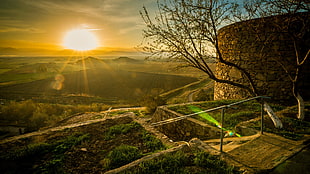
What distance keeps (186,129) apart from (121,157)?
11.9 feet

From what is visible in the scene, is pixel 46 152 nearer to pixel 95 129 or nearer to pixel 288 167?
pixel 95 129

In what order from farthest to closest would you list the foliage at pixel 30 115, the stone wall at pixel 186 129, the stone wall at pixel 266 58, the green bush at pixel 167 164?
the foliage at pixel 30 115
the stone wall at pixel 266 58
the stone wall at pixel 186 129
the green bush at pixel 167 164

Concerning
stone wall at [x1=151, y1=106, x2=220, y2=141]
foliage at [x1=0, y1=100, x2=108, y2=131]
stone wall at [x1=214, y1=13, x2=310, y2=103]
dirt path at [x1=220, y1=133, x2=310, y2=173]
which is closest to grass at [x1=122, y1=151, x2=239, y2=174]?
dirt path at [x1=220, y1=133, x2=310, y2=173]

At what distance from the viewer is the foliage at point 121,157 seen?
3453 millimetres

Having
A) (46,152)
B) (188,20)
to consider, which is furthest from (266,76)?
(46,152)

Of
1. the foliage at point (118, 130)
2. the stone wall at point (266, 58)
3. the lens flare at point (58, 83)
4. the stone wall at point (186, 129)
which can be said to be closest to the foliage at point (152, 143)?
the foliage at point (118, 130)

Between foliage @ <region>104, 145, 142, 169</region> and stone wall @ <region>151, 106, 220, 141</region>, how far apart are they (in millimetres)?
2855

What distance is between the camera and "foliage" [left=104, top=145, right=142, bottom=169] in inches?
136

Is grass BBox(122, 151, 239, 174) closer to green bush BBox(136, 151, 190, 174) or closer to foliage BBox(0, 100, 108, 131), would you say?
green bush BBox(136, 151, 190, 174)

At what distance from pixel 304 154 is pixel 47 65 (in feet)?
186

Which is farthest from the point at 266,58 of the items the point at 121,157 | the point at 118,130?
the point at 121,157

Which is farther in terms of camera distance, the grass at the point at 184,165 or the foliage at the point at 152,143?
the foliage at the point at 152,143

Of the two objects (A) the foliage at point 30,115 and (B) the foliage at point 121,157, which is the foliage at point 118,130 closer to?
(B) the foliage at point 121,157

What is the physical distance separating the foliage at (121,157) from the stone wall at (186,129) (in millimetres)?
2855
